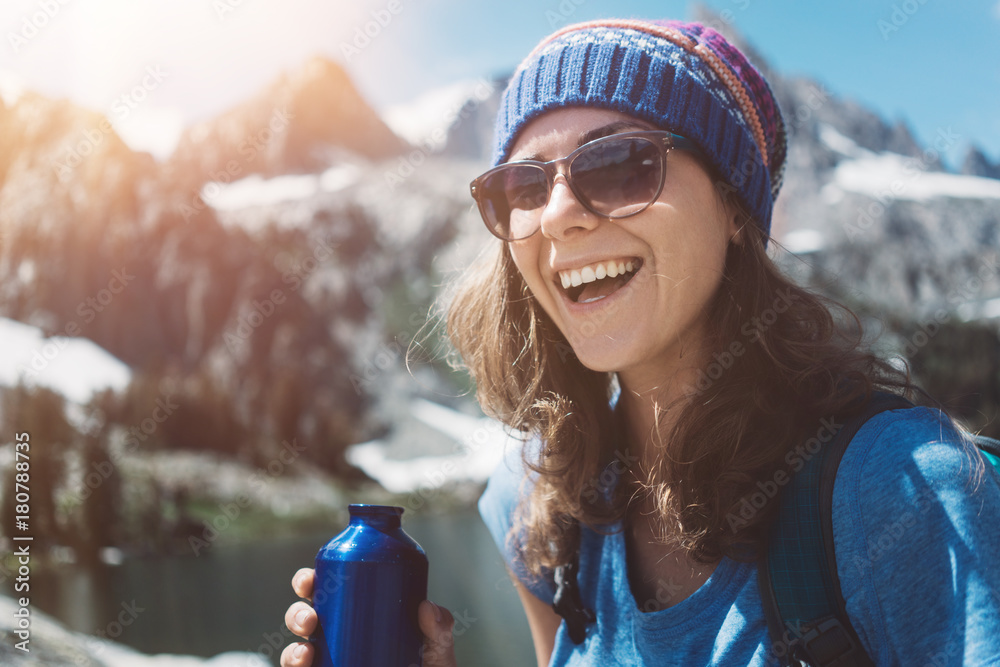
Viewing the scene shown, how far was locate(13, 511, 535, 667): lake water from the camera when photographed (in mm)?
15695

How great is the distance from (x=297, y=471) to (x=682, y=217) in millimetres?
61577

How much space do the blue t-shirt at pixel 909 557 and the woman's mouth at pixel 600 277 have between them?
667 mm

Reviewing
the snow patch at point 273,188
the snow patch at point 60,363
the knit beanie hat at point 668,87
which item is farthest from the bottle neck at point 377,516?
the snow patch at point 273,188

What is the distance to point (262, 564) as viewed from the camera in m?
31.8

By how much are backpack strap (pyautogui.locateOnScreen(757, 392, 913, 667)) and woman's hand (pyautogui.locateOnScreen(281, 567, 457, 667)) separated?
0.75 metres

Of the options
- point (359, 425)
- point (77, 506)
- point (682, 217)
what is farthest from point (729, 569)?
point (359, 425)

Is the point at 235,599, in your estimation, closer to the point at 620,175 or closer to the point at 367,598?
the point at 367,598

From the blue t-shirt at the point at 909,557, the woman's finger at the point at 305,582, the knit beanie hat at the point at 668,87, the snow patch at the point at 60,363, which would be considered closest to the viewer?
the blue t-shirt at the point at 909,557

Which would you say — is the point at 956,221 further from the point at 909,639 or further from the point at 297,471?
the point at 909,639

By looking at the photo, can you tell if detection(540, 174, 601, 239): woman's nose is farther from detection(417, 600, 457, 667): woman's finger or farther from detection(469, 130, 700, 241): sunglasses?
detection(417, 600, 457, 667): woman's finger

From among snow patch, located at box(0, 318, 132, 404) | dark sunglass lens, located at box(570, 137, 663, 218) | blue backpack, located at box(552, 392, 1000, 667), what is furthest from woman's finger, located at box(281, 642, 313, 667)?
snow patch, located at box(0, 318, 132, 404)

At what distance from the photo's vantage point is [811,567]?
133 centimetres

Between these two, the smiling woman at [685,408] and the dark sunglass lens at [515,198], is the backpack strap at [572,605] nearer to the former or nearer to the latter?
the smiling woman at [685,408]

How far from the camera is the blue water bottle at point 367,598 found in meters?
1.54
